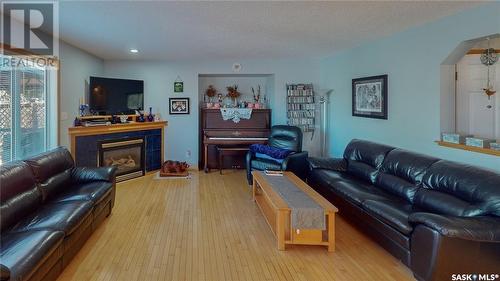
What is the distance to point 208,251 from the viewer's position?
317cm

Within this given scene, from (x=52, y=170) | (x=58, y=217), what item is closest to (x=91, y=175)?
(x=52, y=170)

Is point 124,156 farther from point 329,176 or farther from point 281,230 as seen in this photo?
point 281,230

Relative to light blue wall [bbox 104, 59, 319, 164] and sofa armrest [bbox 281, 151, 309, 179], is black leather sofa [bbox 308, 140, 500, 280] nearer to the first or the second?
sofa armrest [bbox 281, 151, 309, 179]

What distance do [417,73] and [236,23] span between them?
2364mm

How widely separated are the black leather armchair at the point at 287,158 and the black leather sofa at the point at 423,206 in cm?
63

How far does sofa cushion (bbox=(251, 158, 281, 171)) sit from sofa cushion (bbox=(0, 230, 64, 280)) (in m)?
3.54

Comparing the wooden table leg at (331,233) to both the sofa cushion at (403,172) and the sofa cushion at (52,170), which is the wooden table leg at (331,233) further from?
the sofa cushion at (52,170)

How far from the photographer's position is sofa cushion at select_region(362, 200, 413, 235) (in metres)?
2.73

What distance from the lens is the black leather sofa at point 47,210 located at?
2.17 meters

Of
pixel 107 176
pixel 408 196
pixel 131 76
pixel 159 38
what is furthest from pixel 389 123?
pixel 131 76

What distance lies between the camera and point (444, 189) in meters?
3.07

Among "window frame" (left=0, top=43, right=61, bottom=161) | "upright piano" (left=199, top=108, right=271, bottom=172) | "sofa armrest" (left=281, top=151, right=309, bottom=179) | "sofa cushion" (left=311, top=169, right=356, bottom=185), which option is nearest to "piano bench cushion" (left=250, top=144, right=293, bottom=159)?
"sofa armrest" (left=281, top=151, right=309, bottom=179)

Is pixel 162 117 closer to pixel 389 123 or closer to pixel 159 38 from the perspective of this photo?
pixel 159 38

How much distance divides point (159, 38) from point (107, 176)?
210cm
